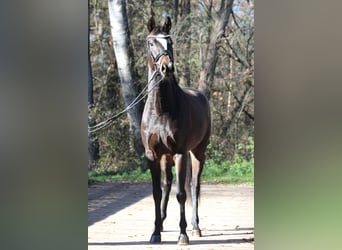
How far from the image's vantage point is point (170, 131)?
400 cm

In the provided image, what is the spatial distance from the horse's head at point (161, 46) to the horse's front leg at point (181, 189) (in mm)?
706

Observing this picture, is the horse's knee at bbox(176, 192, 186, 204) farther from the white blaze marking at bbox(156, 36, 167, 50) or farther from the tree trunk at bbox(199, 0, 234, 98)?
→ the white blaze marking at bbox(156, 36, 167, 50)

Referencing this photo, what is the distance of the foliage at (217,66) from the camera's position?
13.0ft

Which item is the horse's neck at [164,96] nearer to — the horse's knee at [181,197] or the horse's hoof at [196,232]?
the horse's knee at [181,197]

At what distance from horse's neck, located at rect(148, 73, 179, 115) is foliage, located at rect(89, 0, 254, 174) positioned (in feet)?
0.29

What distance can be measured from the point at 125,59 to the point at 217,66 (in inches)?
30.5

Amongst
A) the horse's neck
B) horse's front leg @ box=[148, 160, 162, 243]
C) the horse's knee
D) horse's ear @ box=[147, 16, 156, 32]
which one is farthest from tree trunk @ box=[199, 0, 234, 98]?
the horse's knee

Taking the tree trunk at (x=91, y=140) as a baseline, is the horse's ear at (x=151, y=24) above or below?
above

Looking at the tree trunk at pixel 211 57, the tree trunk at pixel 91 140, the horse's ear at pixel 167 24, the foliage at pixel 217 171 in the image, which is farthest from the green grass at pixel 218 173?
the horse's ear at pixel 167 24

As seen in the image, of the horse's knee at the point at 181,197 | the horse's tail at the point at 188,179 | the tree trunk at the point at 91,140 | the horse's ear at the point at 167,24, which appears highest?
the horse's ear at the point at 167,24

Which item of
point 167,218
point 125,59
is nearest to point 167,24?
point 125,59

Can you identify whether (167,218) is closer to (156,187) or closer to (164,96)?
(156,187)
